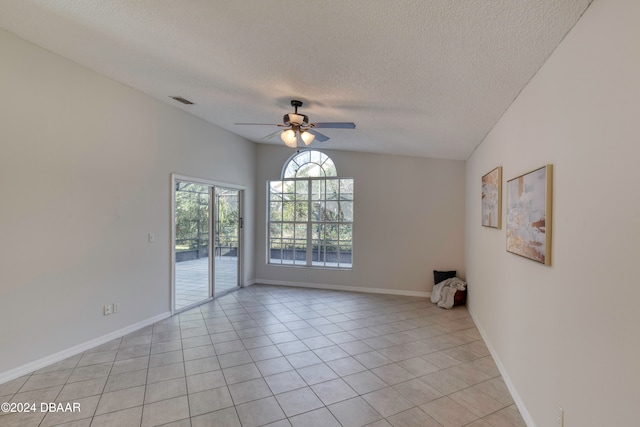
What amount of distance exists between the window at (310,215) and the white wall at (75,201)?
2.49m

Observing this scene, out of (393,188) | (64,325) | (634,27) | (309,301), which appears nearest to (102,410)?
(64,325)

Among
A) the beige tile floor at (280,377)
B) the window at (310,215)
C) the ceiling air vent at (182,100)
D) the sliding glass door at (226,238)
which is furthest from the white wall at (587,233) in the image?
the sliding glass door at (226,238)

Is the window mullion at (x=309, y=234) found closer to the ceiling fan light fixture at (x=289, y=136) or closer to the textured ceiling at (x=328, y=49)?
the textured ceiling at (x=328, y=49)

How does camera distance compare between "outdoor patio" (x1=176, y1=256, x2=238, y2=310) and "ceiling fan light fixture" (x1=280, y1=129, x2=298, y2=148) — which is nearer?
"ceiling fan light fixture" (x1=280, y1=129, x2=298, y2=148)

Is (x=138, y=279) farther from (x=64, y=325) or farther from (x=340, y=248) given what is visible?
(x=340, y=248)

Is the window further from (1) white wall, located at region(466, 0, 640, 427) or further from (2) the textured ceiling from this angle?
(1) white wall, located at region(466, 0, 640, 427)

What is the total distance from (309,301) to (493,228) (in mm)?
Result: 3198

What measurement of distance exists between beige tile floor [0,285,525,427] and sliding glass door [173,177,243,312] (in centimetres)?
75

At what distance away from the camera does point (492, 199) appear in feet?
10.9

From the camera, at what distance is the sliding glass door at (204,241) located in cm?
477

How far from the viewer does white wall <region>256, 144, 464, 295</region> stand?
5.64 metres

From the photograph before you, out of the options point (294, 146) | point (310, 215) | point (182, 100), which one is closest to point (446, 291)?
point (310, 215)

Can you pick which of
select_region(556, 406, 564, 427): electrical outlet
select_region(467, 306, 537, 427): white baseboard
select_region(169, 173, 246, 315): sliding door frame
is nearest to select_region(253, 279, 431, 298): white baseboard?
select_region(169, 173, 246, 315): sliding door frame

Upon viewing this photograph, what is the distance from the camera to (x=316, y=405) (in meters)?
2.43
